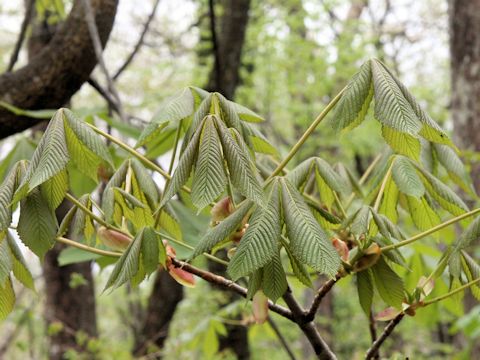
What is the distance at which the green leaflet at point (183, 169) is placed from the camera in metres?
0.74

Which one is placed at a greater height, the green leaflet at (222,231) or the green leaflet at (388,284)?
the green leaflet at (222,231)

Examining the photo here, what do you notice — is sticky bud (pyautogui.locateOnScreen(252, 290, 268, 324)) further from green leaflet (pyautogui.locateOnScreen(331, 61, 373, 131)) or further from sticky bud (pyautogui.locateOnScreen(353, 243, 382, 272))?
green leaflet (pyautogui.locateOnScreen(331, 61, 373, 131))

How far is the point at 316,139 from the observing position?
7293 millimetres

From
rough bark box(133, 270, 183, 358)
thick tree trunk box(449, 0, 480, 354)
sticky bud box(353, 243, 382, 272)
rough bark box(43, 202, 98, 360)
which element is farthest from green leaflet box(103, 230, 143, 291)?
rough bark box(133, 270, 183, 358)

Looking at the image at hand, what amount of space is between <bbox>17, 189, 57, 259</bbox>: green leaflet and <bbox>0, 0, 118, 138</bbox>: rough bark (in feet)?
2.82

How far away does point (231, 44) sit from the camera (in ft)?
12.1

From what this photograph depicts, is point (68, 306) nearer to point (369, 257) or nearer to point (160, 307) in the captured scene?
point (160, 307)

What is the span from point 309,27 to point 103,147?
649 centimetres

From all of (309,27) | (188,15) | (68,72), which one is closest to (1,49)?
(188,15)

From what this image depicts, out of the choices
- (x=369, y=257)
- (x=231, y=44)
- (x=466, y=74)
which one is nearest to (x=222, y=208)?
(x=369, y=257)

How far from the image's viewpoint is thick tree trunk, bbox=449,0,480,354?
2.76 m

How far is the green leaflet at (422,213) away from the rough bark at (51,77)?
0.95 metres

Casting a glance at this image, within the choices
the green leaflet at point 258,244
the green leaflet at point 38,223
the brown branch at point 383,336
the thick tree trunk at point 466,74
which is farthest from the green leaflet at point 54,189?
the thick tree trunk at point 466,74

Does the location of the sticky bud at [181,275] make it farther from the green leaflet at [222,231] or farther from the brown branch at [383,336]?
the brown branch at [383,336]
